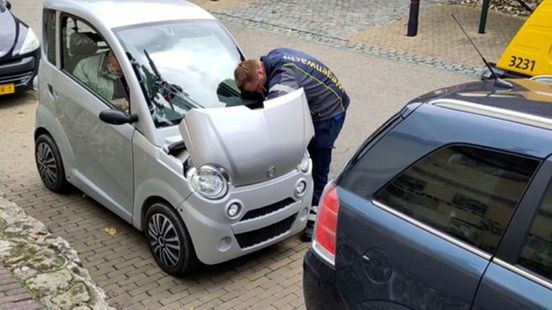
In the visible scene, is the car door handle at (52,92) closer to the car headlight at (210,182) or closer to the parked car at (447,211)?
the car headlight at (210,182)

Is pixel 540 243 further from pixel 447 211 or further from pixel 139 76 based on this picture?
pixel 139 76

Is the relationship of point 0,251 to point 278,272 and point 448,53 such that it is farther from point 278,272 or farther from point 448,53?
point 448,53

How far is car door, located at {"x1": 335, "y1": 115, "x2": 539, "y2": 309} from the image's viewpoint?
2.39 m

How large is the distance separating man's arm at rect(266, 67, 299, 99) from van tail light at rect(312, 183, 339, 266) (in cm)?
161

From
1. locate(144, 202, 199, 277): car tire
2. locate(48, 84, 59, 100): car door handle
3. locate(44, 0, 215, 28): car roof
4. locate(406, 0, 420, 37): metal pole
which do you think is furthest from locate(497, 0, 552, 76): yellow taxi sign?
locate(406, 0, 420, 37): metal pole

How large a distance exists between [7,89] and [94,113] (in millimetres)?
4147

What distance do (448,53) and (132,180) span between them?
7155mm

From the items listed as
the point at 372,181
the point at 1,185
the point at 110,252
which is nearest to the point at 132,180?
the point at 110,252

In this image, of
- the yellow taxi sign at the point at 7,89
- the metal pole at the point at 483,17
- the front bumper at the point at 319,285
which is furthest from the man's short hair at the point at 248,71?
the metal pole at the point at 483,17

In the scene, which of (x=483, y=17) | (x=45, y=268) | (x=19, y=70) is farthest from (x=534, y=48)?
(x=19, y=70)

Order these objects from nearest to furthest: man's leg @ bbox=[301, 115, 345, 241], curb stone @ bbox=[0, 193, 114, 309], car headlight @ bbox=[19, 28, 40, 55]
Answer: curb stone @ bbox=[0, 193, 114, 309]
man's leg @ bbox=[301, 115, 345, 241]
car headlight @ bbox=[19, 28, 40, 55]

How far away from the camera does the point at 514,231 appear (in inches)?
A: 90.7

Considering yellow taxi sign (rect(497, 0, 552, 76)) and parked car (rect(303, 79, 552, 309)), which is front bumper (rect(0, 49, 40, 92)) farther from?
parked car (rect(303, 79, 552, 309))

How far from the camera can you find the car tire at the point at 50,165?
557 centimetres
